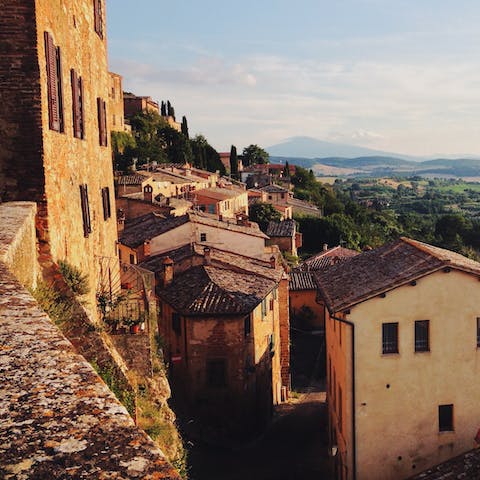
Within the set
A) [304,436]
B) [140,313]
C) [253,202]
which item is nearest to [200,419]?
[304,436]

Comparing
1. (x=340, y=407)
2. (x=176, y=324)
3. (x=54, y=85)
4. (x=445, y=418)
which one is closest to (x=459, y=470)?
(x=445, y=418)

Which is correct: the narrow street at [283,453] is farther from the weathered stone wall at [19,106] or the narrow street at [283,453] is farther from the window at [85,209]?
→ the weathered stone wall at [19,106]

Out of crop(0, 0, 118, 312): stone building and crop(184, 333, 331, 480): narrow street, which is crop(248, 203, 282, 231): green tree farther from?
crop(0, 0, 118, 312): stone building

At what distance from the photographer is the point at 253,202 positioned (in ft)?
220

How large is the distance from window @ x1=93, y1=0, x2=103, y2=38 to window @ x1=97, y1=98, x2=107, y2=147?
158 cm

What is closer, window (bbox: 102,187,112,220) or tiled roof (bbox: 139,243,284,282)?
window (bbox: 102,187,112,220)

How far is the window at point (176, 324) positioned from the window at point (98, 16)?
1181 cm

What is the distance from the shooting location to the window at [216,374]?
2256 cm

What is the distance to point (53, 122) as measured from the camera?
28.3 feet

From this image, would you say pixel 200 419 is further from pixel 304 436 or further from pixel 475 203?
pixel 475 203

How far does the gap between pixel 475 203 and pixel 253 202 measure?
12816 centimetres

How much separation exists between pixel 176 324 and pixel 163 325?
4.61ft

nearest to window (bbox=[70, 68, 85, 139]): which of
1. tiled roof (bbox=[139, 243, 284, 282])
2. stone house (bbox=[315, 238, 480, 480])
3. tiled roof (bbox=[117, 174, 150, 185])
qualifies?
stone house (bbox=[315, 238, 480, 480])

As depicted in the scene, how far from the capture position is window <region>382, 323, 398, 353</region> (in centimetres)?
1783
